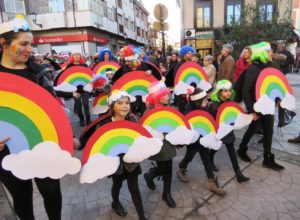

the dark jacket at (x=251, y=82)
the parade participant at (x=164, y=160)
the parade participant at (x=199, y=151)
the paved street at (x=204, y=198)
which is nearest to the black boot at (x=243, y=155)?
the paved street at (x=204, y=198)

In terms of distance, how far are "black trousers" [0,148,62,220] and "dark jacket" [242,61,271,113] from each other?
281 centimetres

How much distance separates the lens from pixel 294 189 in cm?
319

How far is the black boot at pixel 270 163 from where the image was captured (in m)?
3.68

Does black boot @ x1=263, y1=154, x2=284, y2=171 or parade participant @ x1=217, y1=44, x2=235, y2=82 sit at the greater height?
parade participant @ x1=217, y1=44, x2=235, y2=82

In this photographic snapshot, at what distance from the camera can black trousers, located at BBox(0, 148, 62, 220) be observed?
2.01 metres

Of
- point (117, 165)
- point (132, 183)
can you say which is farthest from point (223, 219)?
point (117, 165)

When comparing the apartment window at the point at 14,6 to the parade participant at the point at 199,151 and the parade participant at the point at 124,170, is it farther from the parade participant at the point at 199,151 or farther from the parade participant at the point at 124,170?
the parade participant at the point at 124,170

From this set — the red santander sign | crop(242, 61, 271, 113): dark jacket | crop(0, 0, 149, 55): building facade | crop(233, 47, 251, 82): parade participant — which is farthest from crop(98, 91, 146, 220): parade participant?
the red santander sign

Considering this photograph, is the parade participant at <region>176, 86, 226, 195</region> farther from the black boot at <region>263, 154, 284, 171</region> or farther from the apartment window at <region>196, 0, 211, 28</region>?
the apartment window at <region>196, 0, 211, 28</region>

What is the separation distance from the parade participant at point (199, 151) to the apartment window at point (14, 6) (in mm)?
26362

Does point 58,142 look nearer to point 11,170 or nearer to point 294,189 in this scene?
point 11,170

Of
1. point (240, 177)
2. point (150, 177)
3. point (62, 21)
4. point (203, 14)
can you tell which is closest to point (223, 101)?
point (240, 177)

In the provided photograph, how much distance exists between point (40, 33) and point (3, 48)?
26998 mm

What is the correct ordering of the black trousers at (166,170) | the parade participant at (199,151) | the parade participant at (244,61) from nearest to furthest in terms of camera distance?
the black trousers at (166,170) < the parade participant at (199,151) < the parade participant at (244,61)
